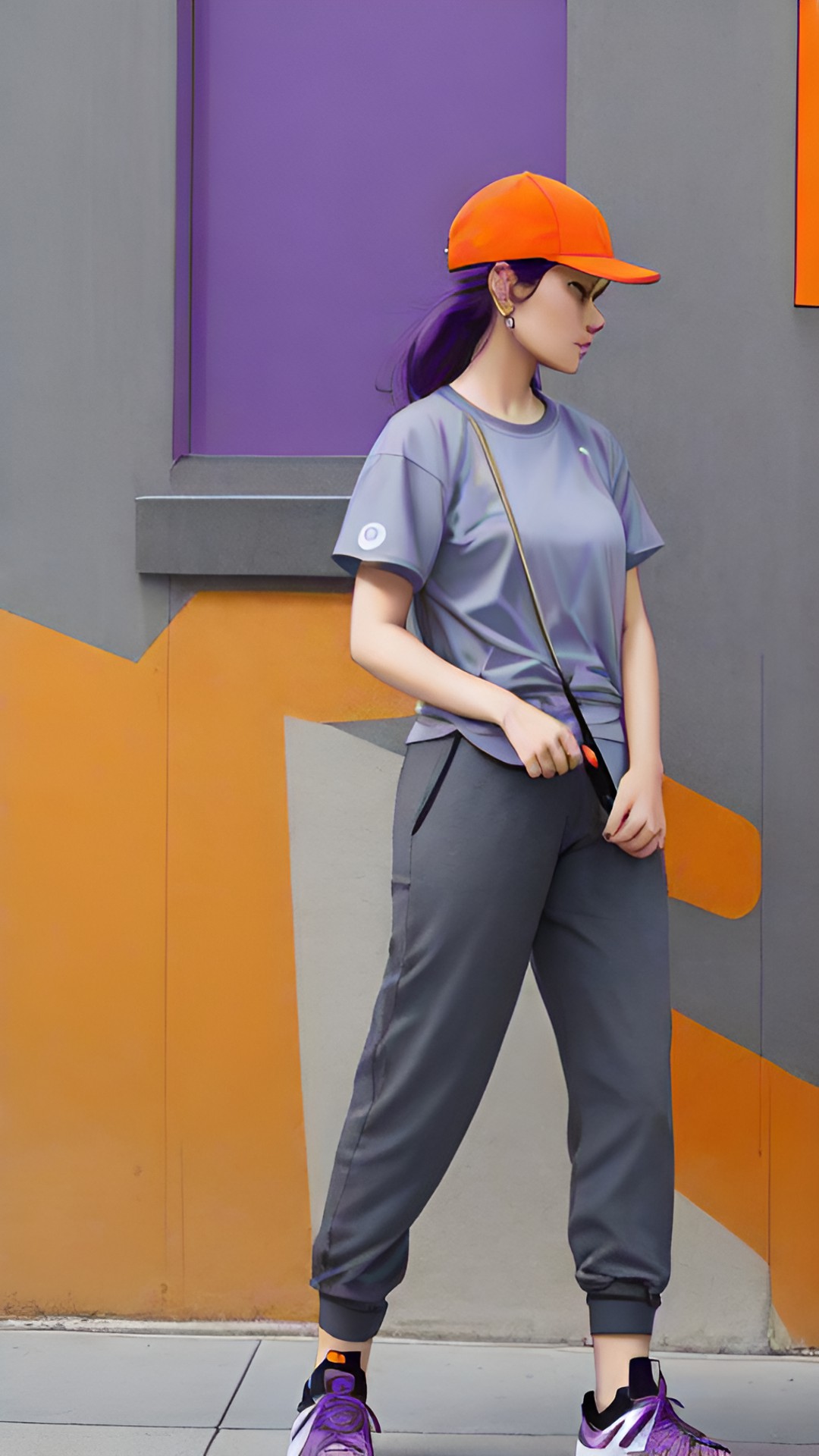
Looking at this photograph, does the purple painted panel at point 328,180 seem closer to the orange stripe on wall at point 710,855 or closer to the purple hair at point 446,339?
the purple hair at point 446,339

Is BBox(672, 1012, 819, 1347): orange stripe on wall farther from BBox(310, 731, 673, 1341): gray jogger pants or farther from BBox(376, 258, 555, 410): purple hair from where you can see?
BBox(376, 258, 555, 410): purple hair

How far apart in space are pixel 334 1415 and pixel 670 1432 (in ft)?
1.55

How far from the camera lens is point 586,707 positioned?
202 cm

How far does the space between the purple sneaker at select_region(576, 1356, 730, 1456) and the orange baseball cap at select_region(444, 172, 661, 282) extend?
1566 millimetres

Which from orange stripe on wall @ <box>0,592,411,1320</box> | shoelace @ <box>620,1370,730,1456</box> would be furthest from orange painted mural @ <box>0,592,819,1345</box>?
shoelace @ <box>620,1370,730,1456</box>

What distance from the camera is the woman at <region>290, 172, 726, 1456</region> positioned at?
1.96 metres

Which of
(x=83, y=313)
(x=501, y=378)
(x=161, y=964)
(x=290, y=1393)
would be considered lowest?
(x=290, y=1393)

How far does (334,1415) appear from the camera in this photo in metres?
1.99

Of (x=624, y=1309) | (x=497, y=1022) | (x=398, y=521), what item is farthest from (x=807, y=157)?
(x=624, y=1309)

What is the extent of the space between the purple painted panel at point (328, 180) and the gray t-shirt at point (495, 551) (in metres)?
0.84

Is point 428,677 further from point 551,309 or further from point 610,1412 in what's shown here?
point 610,1412

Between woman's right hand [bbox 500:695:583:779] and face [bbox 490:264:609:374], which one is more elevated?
face [bbox 490:264:609:374]

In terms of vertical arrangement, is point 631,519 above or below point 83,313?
below

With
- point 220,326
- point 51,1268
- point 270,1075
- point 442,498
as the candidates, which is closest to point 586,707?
point 442,498
